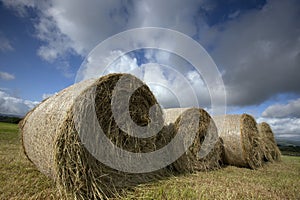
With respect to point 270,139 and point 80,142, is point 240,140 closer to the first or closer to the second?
point 270,139

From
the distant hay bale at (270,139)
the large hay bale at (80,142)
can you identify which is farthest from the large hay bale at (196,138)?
the distant hay bale at (270,139)

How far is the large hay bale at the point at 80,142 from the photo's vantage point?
2.57 meters

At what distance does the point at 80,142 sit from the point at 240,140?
406 centimetres

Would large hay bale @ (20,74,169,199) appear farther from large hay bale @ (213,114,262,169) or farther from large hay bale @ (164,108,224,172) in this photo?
large hay bale @ (213,114,262,169)

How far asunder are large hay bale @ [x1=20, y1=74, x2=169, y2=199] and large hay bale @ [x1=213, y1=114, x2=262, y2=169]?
2.38 m

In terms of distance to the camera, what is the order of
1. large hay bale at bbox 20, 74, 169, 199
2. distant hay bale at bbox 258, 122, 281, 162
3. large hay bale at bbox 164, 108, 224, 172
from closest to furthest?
large hay bale at bbox 20, 74, 169, 199
large hay bale at bbox 164, 108, 224, 172
distant hay bale at bbox 258, 122, 281, 162

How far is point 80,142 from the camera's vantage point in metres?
2.75

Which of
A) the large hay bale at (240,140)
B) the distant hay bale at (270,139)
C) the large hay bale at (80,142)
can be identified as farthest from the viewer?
the distant hay bale at (270,139)

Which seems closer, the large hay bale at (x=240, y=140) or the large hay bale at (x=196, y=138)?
the large hay bale at (x=196, y=138)

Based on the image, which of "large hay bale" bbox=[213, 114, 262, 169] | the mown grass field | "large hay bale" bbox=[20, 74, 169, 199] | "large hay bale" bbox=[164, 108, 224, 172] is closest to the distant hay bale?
"large hay bale" bbox=[213, 114, 262, 169]

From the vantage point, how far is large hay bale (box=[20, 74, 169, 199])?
2566 mm

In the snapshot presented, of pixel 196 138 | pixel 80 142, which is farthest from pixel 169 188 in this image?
pixel 196 138

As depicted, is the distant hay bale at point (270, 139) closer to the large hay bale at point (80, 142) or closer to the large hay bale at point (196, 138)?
the large hay bale at point (196, 138)

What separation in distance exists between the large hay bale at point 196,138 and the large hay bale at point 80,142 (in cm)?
75
